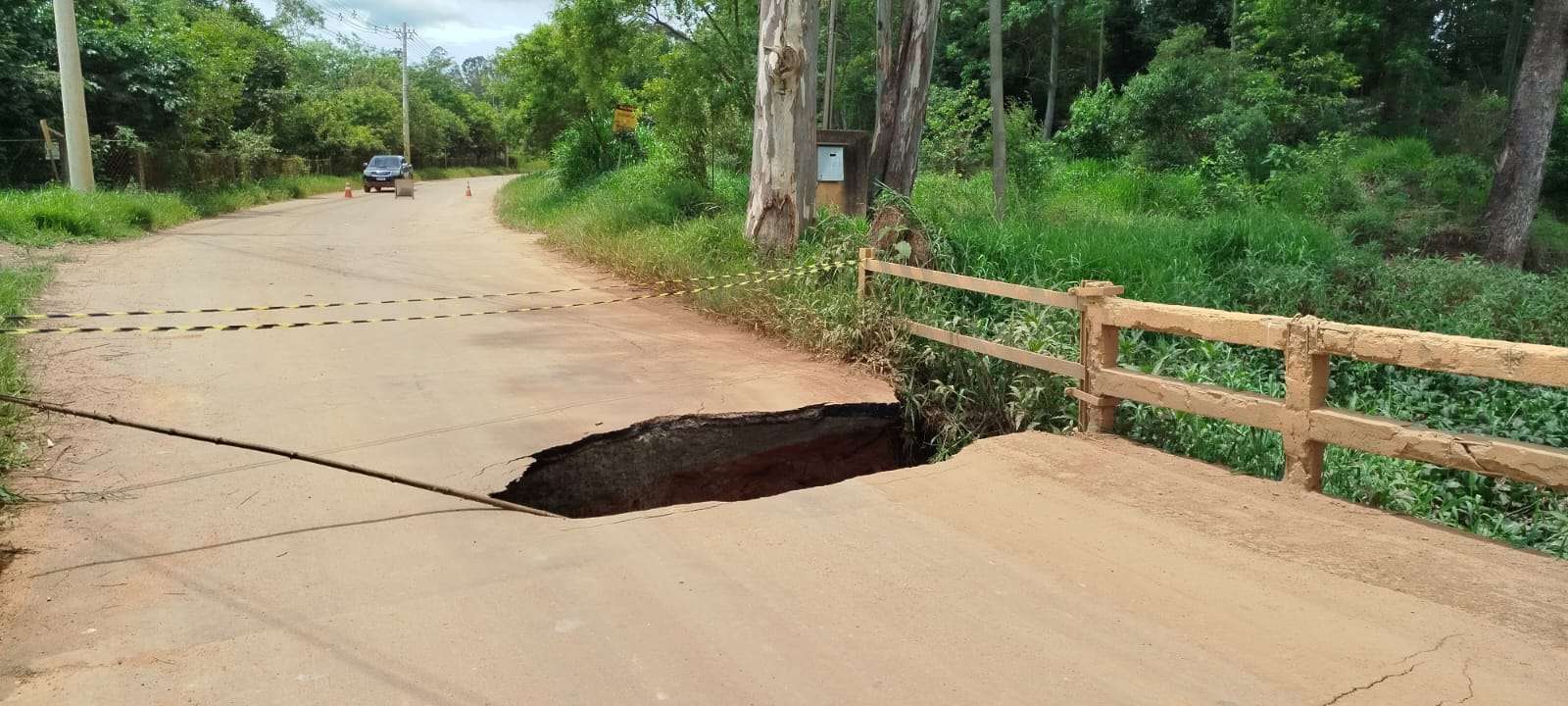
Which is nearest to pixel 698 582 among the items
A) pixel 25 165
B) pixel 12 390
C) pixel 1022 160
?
pixel 12 390

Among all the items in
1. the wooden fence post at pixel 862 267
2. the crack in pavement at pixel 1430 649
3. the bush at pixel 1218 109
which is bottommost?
the crack in pavement at pixel 1430 649

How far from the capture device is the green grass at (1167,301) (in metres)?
6.75

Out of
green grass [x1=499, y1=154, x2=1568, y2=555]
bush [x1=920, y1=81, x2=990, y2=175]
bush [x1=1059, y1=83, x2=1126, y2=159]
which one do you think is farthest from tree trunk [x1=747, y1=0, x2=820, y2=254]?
bush [x1=1059, y1=83, x2=1126, y2=159]

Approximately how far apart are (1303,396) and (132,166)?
25782 mm

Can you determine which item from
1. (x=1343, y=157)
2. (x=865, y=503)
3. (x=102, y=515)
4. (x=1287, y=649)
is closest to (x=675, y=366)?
(x=865, y=503)

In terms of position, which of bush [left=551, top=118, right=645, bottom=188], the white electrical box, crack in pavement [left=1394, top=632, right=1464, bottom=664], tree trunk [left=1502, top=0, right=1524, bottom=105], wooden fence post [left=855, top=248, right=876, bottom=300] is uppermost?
tree trunk [left=1502, top=0, right=1524, bottom=105]

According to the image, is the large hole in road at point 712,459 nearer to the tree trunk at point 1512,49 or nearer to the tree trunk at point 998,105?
the tree trunk at point 998,105

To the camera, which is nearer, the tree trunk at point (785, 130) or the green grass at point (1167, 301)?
the green grass at point (1167, 301)

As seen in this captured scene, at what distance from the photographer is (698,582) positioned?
169 inches

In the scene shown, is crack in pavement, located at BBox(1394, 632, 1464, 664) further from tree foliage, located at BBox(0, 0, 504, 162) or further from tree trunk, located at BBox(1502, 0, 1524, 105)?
tree trunk, located at BBox(1502, 0, 1524, 105)

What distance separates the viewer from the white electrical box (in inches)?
571

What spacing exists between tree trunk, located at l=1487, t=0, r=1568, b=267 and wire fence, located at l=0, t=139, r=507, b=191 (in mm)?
26889

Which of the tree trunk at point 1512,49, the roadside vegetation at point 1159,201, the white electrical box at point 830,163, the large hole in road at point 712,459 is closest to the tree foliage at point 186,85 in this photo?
the roadside vegetation at point 1159,201

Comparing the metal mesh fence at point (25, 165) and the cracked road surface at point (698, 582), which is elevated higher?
the metal mesh fence at point (25, 165)
